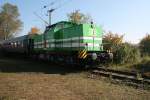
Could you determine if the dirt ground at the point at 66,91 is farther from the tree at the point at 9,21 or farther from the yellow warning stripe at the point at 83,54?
the tree at the point at 9,21

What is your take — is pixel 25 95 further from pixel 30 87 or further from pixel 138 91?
pixel 138 91

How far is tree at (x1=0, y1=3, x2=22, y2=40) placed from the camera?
250 feet

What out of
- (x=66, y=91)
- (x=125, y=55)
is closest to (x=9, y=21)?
(x=125, y=55)

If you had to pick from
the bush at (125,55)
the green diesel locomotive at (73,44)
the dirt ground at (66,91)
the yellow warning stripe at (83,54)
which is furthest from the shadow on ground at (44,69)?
the dirt ground at (66,91)

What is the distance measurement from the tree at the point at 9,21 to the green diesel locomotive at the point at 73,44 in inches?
2134

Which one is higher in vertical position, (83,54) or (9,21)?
(9,21)

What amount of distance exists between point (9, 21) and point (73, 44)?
201 ft

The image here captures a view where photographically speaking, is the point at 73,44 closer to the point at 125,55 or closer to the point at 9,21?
the point at 125,55

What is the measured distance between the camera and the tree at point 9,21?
250 feet

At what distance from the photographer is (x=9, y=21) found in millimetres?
76812

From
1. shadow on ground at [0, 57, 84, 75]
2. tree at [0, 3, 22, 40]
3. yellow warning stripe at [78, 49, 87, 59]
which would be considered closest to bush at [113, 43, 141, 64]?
shadow on ground at [0, 57, 84, 75]

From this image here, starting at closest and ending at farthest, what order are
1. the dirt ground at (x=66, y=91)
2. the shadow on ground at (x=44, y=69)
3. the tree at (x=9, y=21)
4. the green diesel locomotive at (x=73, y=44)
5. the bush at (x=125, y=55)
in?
the dirt ground at (x=66, y=91)
the shadow on ground at (x=44, y=69)
the green diesel locomotive at (x=73, y=44)
the bush at (x=125, y=55)
the tree at (x=9, y=21)

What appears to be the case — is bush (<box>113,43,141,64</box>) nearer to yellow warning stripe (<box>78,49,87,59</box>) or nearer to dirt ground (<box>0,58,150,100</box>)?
yellow warning stripe (<box>78,49,87,59</box>)

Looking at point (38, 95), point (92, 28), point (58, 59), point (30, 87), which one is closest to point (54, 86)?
point (30, 87)
